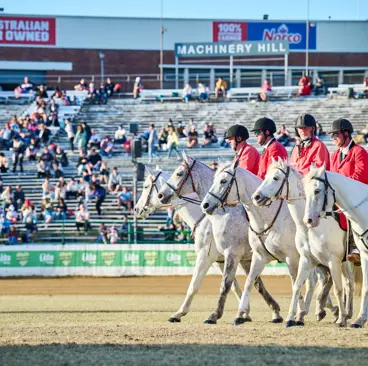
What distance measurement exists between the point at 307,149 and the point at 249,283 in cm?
238

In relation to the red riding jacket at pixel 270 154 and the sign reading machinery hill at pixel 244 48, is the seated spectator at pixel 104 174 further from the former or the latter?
the red riding jacket at pixel 270 154

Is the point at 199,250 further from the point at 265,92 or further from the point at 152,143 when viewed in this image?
the point at 265,92

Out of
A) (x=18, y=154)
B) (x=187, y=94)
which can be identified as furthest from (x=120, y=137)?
(x=187, y=94)

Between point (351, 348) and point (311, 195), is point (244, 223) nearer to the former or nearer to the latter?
point (311, 195)

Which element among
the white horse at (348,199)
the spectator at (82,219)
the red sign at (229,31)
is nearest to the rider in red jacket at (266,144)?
the white horse at (348,199)

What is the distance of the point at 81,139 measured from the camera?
42.8m

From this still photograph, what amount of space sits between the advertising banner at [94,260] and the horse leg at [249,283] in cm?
1648

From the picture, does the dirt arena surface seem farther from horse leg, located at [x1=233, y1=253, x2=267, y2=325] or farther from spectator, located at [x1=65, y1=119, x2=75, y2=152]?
spectator, located at [x1=65, y1=119, x2=75, y2=152]

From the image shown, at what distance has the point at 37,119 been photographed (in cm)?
4597

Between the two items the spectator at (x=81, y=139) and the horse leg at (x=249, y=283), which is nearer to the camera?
the horse leg at (x=249, y=283)

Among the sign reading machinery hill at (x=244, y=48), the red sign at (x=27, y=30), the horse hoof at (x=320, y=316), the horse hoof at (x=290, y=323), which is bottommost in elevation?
the horse hoof at (x=320, y=316)

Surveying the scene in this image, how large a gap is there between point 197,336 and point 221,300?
2.72m

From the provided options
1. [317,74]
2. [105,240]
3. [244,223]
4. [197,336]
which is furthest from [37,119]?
[197,336]

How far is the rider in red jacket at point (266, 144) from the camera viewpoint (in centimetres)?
1658
